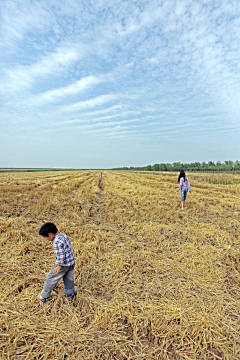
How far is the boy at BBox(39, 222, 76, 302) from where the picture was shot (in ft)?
10.2

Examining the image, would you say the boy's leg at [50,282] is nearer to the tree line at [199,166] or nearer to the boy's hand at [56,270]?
the boy's hand at [56,270]

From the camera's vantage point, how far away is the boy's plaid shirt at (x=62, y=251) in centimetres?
315

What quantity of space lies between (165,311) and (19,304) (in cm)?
250

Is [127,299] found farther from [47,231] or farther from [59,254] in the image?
[47,231]

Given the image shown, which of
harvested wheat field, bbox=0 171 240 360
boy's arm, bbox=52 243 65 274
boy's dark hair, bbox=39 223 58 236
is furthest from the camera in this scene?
boy's arm, bbox=52 243 65 274

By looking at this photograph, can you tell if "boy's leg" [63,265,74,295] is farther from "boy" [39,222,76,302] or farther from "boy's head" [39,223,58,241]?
"boy's head" [39,223,58,241]

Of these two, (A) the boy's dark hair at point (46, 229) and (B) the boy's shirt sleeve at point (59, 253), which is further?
(B) the boy's shirt sleeve at point (59, 253)

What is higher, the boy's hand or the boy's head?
the boy's head

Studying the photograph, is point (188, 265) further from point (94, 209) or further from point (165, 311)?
point (94, 209)

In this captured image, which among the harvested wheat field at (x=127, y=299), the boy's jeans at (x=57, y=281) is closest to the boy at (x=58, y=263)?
the boy's jeans at (x=57, y=281)

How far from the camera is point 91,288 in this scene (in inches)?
145

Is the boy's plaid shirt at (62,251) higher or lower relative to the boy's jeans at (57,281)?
higher

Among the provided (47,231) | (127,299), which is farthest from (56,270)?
(127,299)

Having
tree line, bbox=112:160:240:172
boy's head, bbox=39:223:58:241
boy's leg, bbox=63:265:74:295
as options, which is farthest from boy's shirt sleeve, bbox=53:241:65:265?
tree line, bbox=112:160:240:172
